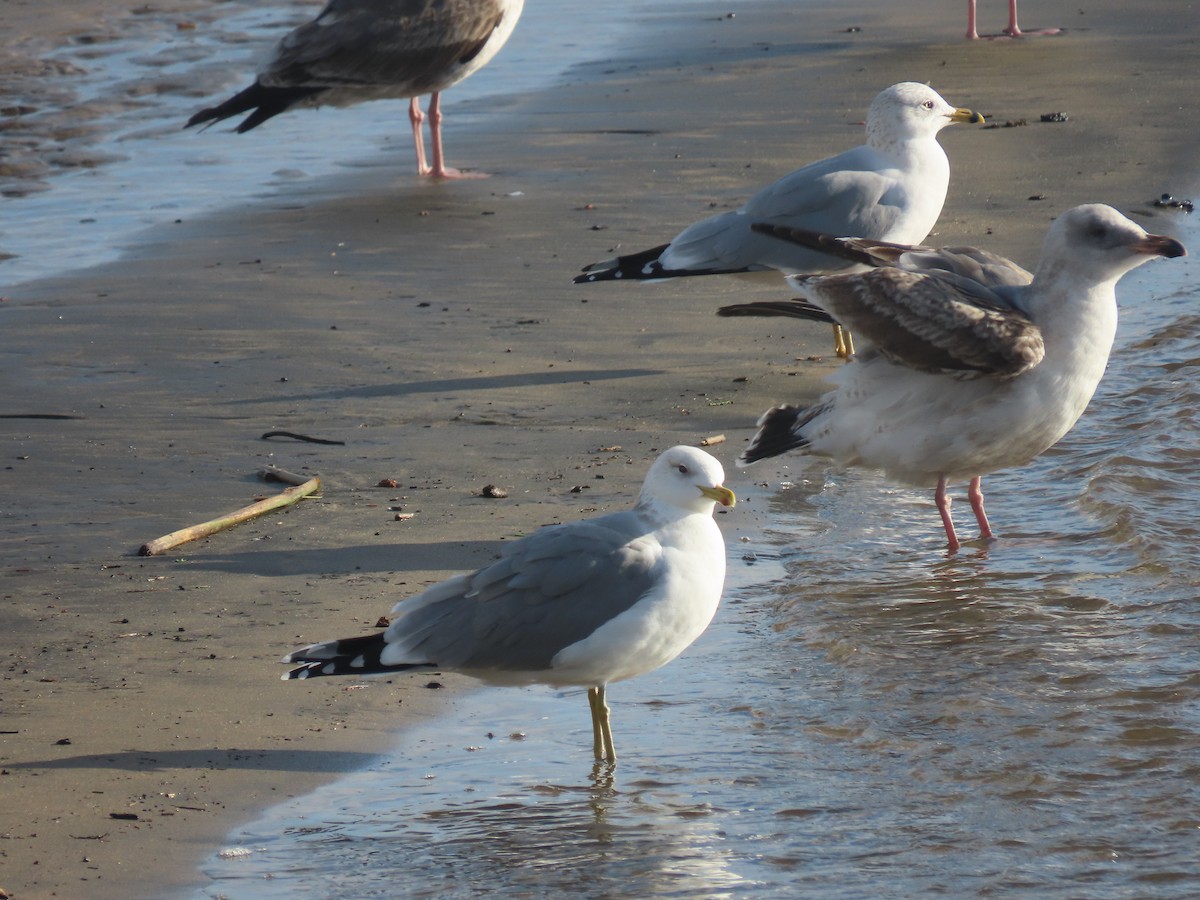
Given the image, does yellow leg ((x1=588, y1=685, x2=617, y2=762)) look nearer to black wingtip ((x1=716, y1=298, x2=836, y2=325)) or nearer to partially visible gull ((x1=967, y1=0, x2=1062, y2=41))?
black wingtip ((x1=716, y1=298, x2=836, y2=325))

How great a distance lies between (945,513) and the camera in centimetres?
610

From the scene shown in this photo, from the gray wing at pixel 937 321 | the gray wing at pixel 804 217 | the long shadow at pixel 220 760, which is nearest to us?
the long shadow at pixel 220 760

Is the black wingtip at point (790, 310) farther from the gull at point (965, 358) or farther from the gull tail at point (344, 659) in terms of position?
the gull tail at point (344, 659)

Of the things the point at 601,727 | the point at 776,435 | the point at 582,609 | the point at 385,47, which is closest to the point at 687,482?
the point at 582,609

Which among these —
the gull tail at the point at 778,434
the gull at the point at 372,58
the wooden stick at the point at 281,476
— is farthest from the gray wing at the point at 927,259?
the gull at the point at 372,58

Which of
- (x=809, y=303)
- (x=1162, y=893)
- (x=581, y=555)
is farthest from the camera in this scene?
(x=809, y=303)

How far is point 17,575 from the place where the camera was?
5285 millimetres

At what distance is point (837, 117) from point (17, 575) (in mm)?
8495

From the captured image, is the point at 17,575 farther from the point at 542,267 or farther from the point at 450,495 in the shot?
the point at 542,267

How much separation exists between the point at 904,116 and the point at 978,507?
2.29 m

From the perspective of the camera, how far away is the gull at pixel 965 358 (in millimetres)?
5793

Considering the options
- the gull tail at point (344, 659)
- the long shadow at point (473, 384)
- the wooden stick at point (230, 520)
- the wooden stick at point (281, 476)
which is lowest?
the long shadow at point (473, 384)

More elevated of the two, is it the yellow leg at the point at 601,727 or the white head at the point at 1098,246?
the white head at the point at 1098,246

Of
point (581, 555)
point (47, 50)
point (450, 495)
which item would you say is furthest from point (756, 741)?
point (47, 50)
